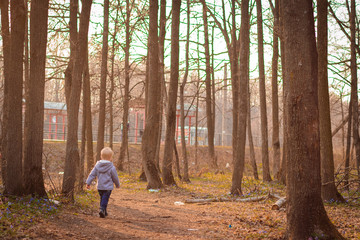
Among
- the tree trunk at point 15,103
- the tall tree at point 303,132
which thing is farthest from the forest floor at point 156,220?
the tall tree at point 303,132

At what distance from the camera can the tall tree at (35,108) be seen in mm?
7148

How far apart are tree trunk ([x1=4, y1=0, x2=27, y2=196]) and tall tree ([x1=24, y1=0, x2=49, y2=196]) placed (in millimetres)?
161

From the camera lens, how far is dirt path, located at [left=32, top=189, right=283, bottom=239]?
5.55m

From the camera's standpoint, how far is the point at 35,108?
721cm

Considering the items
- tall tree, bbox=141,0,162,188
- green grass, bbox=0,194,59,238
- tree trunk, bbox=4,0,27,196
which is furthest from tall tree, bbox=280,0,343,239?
tall tree, bbox=141,0,162,188

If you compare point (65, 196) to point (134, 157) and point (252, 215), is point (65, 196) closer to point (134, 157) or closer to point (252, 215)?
point (252, 215)

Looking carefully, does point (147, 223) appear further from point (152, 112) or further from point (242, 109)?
point (152, 112)

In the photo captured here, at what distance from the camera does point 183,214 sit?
8.11 m

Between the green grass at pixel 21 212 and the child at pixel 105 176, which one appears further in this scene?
the child at pixel 105 176

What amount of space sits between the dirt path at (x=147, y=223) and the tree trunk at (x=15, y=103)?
1.18m

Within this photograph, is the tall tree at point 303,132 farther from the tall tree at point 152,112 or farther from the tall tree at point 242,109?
the tall tree at point 152,112

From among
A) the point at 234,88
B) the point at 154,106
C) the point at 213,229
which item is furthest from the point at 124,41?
the point at 213,229

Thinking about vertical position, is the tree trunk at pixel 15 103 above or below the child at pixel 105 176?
above

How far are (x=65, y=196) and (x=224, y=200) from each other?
4171 millimetres
